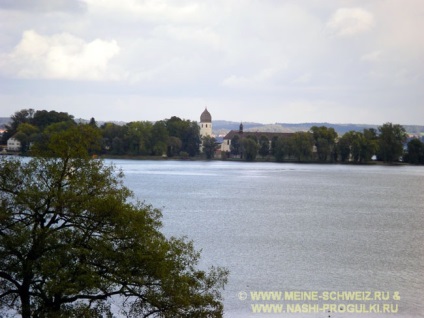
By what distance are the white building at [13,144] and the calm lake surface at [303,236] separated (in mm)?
62834

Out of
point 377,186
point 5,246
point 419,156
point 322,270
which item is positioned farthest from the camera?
point 419,156

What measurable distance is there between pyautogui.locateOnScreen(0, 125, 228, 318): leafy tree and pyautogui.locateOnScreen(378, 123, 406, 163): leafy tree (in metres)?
129

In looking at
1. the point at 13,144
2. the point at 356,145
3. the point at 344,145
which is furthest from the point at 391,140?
the point at 13,144

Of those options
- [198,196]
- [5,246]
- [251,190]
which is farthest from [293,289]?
[251,190]

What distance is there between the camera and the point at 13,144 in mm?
151500

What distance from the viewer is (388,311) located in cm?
2683

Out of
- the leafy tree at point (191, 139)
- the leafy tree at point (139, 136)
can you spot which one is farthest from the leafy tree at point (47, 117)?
the leafy tree at point (191, 139)

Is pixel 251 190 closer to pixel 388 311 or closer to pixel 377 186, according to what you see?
pixel 377 186

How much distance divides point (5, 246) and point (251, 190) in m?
67.9

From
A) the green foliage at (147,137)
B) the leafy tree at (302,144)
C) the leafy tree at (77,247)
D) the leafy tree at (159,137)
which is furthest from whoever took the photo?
the leafy tree at (159,137)

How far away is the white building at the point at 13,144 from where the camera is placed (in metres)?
146

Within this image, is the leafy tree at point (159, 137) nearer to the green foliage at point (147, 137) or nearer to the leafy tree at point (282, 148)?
the green foliage at point (147, 137)

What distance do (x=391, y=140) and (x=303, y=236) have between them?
103403 millimetres

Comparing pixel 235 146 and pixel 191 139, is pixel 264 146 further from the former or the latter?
pixel 235 146
